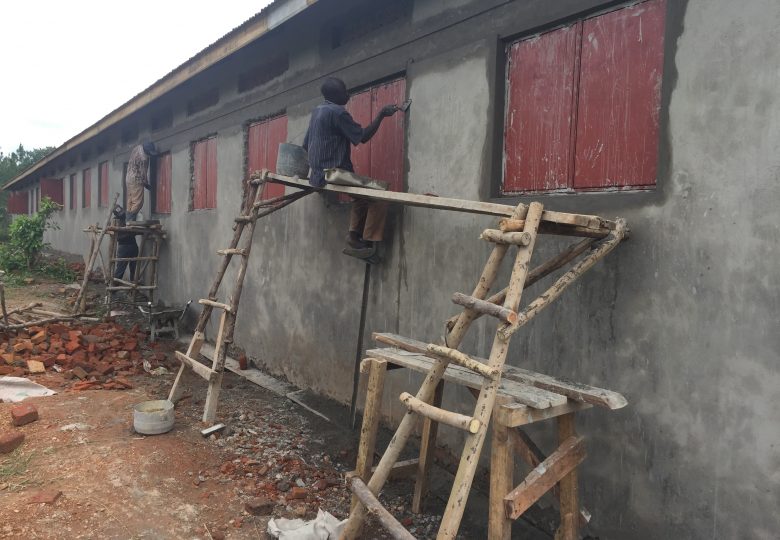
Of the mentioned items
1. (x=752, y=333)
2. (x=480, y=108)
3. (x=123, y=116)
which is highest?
(x=123, y=116)

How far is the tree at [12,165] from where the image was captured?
108 ft

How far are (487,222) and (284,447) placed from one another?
2.78m

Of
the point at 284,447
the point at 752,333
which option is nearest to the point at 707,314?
the point at 752,333

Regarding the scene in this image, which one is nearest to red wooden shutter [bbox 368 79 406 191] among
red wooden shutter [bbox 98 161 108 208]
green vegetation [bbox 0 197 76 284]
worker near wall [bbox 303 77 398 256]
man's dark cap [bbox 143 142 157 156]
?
worker near wall [bbox 303 77 398 256]

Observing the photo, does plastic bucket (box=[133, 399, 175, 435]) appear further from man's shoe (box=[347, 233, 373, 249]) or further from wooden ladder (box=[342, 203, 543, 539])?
wooden ladder (box=[342, 203, 543, 539])

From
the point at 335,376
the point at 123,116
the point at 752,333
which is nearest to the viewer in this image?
the point at 752,333

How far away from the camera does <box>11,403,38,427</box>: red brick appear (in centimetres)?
484

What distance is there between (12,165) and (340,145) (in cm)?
4547

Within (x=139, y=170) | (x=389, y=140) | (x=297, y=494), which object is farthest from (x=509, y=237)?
(x=139, y=170)

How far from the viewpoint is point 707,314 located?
9.11ft

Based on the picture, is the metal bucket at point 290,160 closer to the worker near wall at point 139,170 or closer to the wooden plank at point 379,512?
the wooden plank at point 379,512

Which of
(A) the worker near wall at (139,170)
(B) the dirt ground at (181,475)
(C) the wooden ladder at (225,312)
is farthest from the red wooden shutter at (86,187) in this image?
(C) the wooden ladder at (225,312)

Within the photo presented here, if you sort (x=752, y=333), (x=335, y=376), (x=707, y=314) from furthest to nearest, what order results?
(x=335, y=376) < (x=707, y=314) < (x=752, y=333)

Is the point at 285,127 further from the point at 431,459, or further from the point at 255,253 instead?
the point at 431,459
